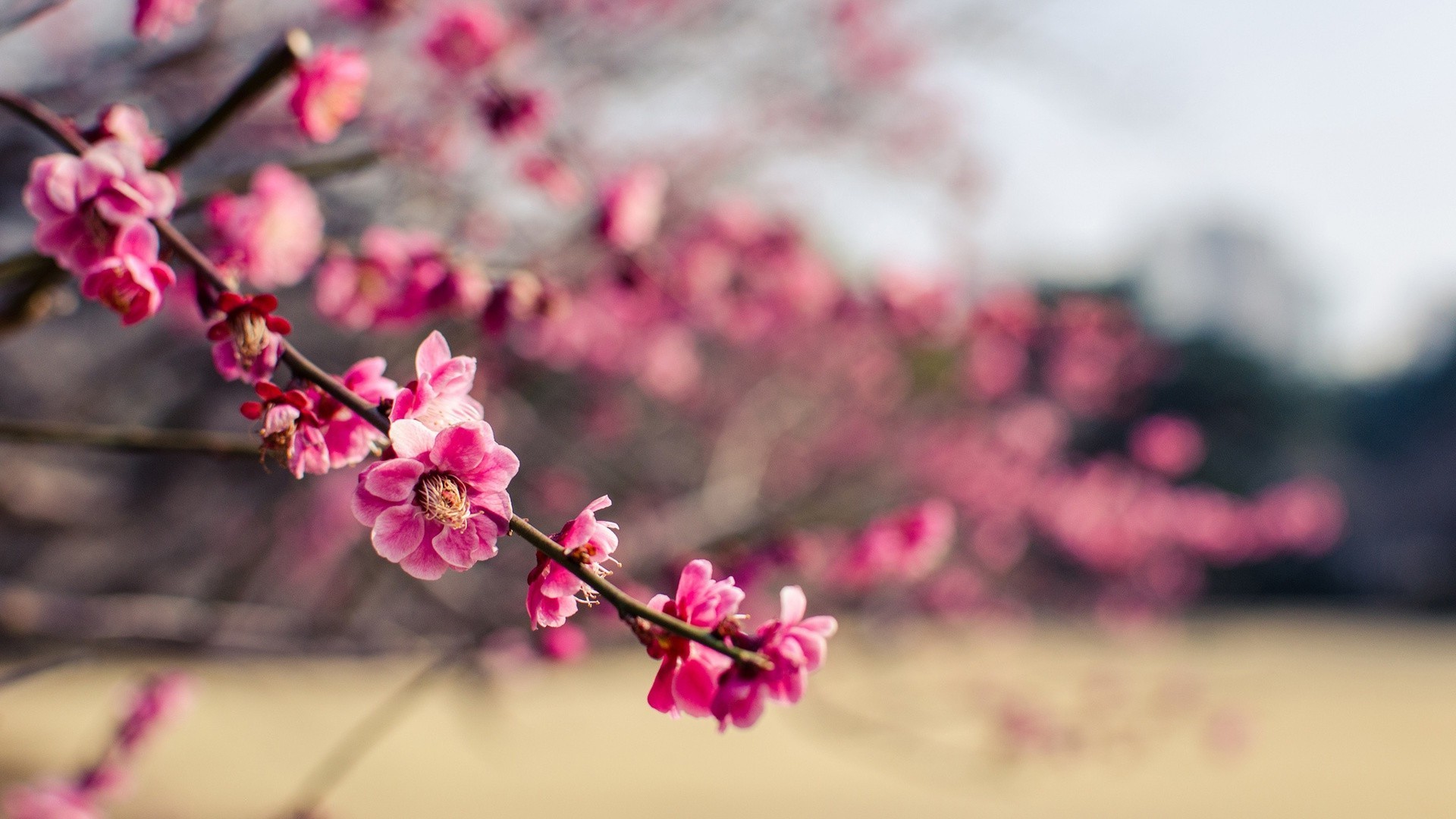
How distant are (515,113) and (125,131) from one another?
2.89ft

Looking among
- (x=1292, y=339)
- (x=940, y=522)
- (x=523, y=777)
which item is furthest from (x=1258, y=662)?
(x=1292, y=339)

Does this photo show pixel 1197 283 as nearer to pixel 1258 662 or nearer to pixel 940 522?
pixel 1258 662

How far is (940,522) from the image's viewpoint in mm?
2482

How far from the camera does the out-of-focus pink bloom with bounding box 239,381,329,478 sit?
86 cm

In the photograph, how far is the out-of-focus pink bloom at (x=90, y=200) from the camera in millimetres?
922

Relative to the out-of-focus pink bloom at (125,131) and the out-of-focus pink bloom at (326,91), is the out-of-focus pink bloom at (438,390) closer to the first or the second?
the out-of-focus pink bloom at (125,131)

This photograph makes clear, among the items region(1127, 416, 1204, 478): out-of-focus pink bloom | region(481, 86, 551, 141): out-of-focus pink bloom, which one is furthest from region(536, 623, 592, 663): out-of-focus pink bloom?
region(1127, 416, 1204, 478): out-of-focus pink bloom

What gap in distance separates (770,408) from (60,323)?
3980 mm

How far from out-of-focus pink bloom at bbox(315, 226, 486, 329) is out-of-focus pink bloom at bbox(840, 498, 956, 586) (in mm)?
1255

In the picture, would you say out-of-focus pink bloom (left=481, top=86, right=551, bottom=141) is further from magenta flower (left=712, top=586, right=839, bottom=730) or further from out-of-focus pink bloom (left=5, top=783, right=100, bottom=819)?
out-of-focus pink bloom (left=5, top=783, right=100, bottom=819)

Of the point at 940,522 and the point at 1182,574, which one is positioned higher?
the point at 1182,574

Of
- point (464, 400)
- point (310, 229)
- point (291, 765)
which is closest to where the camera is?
point (464, 400)

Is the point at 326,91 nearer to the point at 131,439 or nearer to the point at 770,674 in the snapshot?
the point at 131,439

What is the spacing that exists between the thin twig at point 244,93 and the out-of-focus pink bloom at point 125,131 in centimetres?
4
